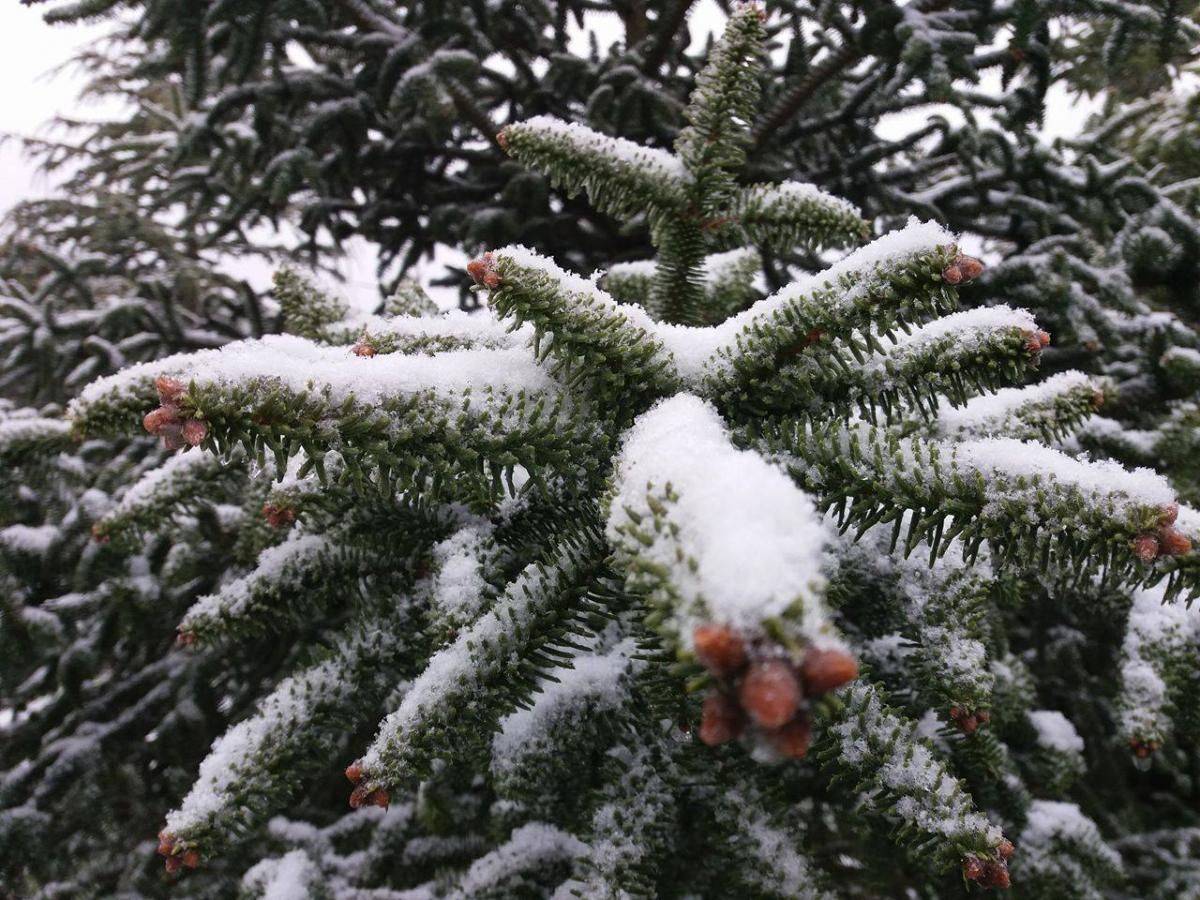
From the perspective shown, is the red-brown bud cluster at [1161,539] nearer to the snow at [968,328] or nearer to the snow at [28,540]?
the snow at [968,328]

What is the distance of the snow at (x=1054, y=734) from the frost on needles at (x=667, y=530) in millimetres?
423

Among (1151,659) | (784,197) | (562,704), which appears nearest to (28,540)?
(562,704)

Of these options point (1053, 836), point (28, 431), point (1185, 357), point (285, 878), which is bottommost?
point (285, 878)

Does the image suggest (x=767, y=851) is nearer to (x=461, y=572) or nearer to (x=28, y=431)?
(x=461, y=572)

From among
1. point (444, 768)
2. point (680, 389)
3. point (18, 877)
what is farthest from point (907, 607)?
point (18, 877)

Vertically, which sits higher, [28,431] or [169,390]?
[169,390]

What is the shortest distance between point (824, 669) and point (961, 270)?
0.56 m

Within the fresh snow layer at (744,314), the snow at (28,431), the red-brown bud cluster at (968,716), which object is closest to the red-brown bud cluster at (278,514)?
the fresh snow layer at (744,314)

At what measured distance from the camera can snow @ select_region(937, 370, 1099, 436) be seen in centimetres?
123

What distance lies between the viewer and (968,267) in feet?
2.64

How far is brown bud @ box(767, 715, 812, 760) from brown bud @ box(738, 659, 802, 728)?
2 cm

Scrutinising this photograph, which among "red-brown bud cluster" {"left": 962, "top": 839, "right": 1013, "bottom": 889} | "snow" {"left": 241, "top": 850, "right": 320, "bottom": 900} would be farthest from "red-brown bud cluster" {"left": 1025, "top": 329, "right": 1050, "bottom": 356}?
"snow" {"left": 241, "top": 850, "right": 320, "bottom": 900}

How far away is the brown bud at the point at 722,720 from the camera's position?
0.46 metres

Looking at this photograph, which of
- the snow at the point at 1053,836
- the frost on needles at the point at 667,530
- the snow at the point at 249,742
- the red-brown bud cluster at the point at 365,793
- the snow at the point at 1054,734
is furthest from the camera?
the snow at the point at 1054,734
